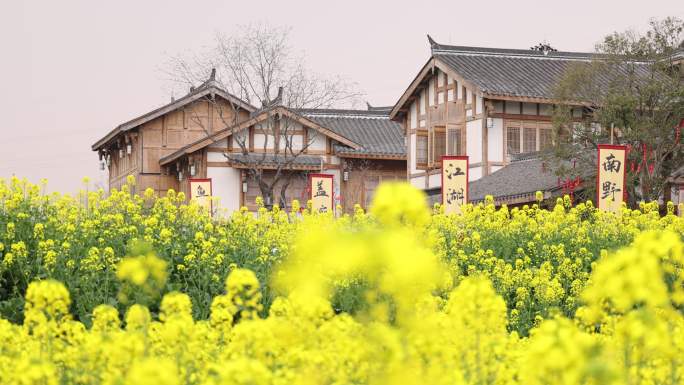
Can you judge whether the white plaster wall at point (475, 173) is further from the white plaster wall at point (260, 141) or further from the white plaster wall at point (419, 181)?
the white plaster wall at point (260, 141)

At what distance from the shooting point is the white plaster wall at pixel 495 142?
2889cm

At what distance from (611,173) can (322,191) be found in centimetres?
631

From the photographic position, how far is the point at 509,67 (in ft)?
103

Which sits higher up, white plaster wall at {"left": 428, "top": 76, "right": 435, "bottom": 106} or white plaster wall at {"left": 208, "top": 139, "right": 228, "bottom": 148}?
white plaster wall at {"left": 428, "top": 76, "right": 435, "bottom": 106}

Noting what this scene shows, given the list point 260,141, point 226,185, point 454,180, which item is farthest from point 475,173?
point 454,180

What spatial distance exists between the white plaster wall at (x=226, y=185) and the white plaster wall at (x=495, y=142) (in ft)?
27.9

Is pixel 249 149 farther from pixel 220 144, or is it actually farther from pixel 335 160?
pixel 335 160

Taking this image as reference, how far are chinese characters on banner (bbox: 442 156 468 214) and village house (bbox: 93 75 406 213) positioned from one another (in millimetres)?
11822

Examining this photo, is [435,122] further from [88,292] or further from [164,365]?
[164,365]

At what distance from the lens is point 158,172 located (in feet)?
117

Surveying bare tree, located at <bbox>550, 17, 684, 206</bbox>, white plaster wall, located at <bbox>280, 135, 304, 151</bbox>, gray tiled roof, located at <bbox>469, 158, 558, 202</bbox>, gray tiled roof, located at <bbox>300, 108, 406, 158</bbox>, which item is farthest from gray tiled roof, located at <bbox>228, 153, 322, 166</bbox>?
bare tree, located at <bbox>550, 17, 684, 206</bbox>

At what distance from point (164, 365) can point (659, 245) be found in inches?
63.1

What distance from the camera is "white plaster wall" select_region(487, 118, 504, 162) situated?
2889cm

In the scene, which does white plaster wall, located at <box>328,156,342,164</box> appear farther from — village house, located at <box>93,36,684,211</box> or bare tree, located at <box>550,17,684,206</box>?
bare tree, located at <box>550,17,684,206</box>
